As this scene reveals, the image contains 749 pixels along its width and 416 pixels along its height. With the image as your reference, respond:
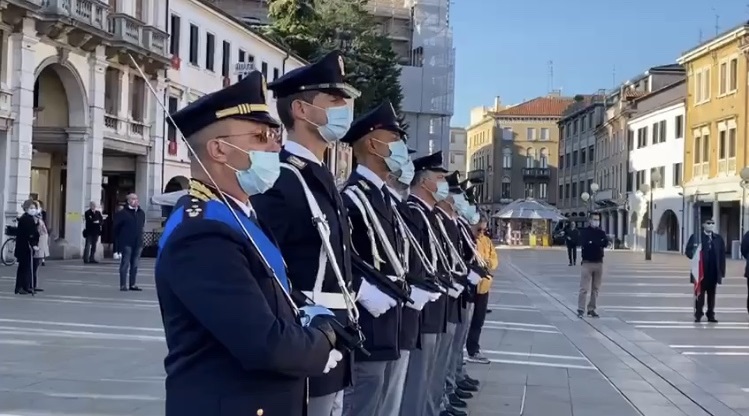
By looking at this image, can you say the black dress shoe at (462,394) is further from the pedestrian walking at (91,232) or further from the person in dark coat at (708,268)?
the pedestrian walking at (91,232)

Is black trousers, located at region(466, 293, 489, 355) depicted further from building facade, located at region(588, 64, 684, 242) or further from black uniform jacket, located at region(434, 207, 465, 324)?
building facade, located at region(588, 64, 684, 242)

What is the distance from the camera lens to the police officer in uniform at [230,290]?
3006mm

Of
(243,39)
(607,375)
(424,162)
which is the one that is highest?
(243,39)

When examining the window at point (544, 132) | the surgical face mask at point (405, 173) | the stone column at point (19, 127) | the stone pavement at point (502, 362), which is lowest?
the stone pavement at point (502, 362)

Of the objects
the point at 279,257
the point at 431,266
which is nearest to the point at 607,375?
the point at 431,266

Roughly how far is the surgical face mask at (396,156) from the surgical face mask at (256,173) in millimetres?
2741

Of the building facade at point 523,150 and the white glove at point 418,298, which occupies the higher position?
the building facade at point 523,150

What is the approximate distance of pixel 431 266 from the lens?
6969mm

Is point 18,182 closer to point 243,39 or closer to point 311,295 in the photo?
point 243,39

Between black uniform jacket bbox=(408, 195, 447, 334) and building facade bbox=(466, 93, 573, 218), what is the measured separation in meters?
118

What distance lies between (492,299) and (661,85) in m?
57.5

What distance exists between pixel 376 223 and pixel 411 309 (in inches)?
26.5

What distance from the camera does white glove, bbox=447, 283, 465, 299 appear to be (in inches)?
300

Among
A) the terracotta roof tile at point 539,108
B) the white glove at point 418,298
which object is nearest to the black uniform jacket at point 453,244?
the white glove at point 418,298
